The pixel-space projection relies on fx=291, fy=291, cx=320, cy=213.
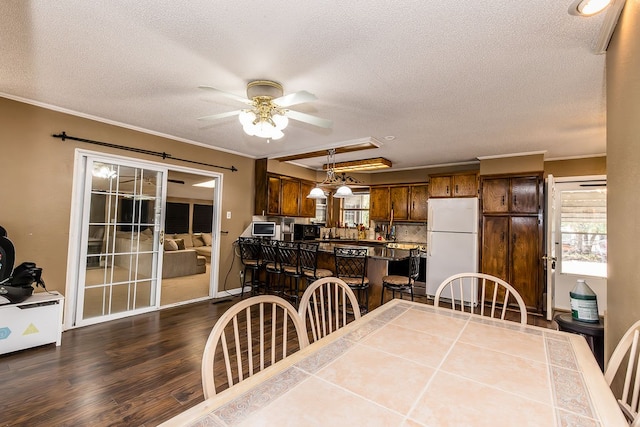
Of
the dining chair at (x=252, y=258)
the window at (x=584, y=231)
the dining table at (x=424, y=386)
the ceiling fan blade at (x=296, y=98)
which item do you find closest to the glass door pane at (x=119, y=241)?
the dining chair at (x=252, y=258)

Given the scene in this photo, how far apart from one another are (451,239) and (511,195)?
1.10 metres

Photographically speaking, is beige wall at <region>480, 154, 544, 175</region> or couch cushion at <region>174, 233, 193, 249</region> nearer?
beige wall at <region>480, 154, 544, 175</region>

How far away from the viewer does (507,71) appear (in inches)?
85.3

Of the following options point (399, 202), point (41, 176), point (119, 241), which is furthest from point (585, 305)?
point (41, 176)

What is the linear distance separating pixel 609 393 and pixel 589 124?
3.45 m

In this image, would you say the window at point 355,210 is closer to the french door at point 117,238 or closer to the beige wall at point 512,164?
the beige wall at point 512,164

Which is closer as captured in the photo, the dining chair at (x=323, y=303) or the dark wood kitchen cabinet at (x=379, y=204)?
the dining chair at (x=323, y=303)

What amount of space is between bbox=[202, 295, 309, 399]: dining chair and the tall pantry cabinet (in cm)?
337

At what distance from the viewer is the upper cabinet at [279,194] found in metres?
Result: 5.23

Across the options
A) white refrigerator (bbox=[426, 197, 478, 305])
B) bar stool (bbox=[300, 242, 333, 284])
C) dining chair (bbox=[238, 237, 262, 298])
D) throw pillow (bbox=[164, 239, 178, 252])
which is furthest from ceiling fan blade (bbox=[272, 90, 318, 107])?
throw pillow (bbox=[164, 239, 178, 252])

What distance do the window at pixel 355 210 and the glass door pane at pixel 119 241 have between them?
4.29 meters

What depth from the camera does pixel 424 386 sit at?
0.97 meters

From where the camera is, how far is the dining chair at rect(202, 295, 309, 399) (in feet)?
3.40

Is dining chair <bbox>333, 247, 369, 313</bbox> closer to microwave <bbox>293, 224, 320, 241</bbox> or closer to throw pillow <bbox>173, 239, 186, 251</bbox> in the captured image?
microwave <bbox>293, 224, 320, 241</bbox>
